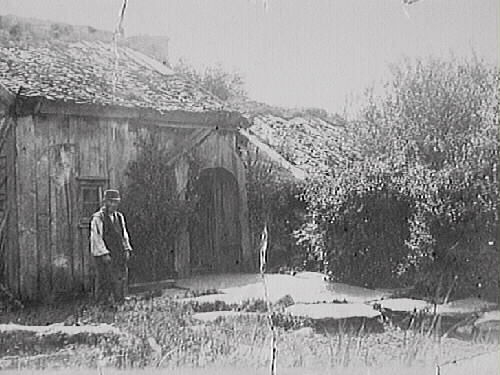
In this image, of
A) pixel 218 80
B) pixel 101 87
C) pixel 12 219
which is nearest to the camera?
pixel 12 219

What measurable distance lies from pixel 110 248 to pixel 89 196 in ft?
0.43

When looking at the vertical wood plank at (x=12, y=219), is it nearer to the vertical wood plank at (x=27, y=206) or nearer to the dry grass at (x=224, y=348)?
the vertical wood plank at (x=27, y=206)

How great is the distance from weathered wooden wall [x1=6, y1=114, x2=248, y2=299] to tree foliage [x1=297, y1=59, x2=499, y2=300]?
561 mm

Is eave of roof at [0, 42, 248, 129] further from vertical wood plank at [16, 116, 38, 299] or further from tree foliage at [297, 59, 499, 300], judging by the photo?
tree foliage at [297, 59, 499, 300]

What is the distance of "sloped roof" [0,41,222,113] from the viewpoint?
160 centimetres

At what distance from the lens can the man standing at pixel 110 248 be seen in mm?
1606

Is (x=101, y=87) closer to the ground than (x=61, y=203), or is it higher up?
higher up

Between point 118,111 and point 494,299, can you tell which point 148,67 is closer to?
point 118,111

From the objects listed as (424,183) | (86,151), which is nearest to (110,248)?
(86,151)

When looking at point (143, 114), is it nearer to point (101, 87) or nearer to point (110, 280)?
point (101, 87)

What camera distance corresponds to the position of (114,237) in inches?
64.2

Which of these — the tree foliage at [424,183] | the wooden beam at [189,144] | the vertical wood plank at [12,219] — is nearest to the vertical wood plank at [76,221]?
the vertical wood plank at [12,219]

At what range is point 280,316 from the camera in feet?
5.71

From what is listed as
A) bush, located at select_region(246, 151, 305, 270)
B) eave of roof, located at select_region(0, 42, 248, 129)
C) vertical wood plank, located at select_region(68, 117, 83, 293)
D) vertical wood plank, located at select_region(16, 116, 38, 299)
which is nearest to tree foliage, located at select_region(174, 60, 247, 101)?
eave of roof, located at select_region(0, 42, 248, 129)
